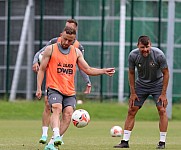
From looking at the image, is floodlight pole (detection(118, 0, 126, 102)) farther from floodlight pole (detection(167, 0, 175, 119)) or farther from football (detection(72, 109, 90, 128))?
football (detection(72, 109, 90, 128))

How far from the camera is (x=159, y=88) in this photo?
14523 millimetres

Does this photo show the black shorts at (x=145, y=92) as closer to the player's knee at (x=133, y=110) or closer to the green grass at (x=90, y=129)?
the player's knee at (x=133, y=110)

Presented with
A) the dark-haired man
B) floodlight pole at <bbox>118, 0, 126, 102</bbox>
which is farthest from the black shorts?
floodlight pole at <bbox>118, 0, 126, 102</bbox>

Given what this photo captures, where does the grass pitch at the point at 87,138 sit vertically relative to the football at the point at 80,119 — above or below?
below

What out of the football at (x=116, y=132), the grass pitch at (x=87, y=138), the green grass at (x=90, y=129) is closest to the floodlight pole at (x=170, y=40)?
the green grass at (x=90, y=129)

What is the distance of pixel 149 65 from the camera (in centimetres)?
1423

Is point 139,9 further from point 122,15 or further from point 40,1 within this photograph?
point 40,1

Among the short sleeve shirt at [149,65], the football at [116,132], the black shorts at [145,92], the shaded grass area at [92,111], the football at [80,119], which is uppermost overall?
the short sleeve shirt at [149,65]

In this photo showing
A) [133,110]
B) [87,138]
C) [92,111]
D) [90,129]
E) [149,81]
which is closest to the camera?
[149,81]

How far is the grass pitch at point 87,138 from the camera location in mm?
14273

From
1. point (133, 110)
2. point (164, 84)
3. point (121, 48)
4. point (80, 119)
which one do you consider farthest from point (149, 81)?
→ point (121, 48)

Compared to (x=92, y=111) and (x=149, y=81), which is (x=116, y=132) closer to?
(x=149, y=81)

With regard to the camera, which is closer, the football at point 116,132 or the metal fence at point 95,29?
the football at point 116,132

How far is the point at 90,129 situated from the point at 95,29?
1153cm
